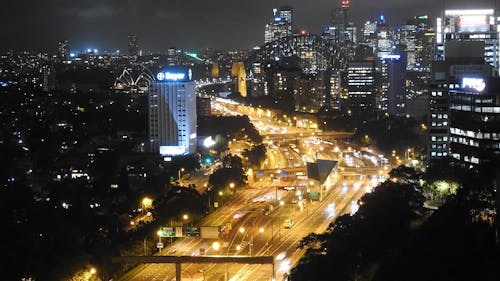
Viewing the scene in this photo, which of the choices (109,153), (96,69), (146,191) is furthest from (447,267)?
(96,69)

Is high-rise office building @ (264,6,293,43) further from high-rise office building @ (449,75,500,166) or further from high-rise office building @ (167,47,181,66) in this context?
high-rise office building @ (449,75,500,166)

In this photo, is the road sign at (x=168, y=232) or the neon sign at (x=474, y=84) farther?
the neon sign at (x=474, y=84)

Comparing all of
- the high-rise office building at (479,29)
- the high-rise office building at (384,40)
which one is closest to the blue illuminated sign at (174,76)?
the high-rise office building at (479,29)

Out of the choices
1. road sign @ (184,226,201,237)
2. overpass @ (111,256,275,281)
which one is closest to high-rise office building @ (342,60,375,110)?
road sign @ (184,226,201,237)

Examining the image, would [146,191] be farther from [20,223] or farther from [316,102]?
[316,102]

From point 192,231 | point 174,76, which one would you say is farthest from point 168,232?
point 174,76

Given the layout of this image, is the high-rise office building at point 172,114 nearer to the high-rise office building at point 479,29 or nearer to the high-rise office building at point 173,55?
the high-rise office building at point 479,29

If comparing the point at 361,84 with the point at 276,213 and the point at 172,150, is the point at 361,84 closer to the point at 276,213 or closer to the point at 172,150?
the point at 172,150
